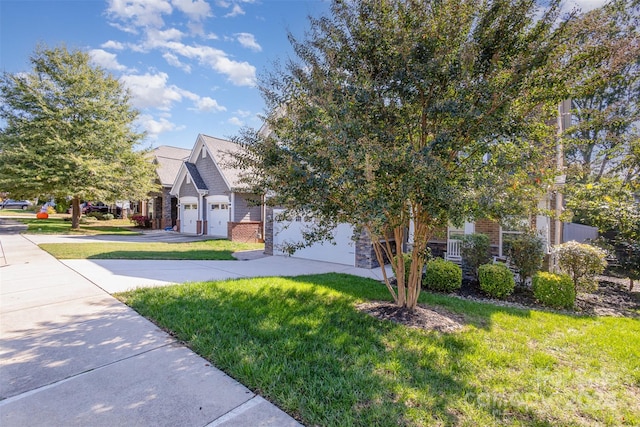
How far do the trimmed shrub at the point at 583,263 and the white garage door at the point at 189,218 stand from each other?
18.3 metres

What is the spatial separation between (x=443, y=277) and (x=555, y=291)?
2.11 metres

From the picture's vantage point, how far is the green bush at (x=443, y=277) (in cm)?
727

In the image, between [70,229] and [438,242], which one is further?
[70,229]

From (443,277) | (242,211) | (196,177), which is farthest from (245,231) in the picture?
(443,277)

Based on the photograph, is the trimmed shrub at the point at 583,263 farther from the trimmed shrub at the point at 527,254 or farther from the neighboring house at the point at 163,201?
the neighboring house at the point at 163,201

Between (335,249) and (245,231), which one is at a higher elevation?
(245,231)

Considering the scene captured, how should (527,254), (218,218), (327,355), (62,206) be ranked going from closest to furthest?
1. (327,355)
2. (527,254)
3. (218,218)
4. (62,206)

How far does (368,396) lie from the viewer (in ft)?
8.91

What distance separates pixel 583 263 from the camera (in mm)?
6953

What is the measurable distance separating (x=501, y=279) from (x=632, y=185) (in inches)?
166

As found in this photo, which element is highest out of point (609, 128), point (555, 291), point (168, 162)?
point (168, 162)

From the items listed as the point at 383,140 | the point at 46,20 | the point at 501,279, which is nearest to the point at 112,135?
the point at 46,20

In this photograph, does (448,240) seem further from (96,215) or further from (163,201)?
(96,215)

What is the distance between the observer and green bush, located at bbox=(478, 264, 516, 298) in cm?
688
